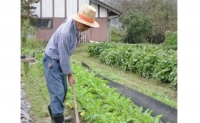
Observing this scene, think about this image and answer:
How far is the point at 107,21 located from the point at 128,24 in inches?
138

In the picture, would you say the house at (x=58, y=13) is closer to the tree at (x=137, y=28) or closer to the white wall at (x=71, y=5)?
the white wall at (x=71, y=5)

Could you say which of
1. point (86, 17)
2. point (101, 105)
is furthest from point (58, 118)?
point (86, 17)

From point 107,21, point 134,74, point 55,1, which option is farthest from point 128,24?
point 134,74

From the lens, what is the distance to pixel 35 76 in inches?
375

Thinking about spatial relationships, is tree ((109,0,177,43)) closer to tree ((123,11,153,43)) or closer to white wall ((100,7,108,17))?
tree ((123,11,153,43))

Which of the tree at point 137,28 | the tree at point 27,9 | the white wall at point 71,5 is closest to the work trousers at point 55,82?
the tree at point 27,9

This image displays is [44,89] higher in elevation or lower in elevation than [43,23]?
lower

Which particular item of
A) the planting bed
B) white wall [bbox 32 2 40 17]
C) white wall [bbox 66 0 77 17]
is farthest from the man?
white wall [bbox 66 0 77 17]

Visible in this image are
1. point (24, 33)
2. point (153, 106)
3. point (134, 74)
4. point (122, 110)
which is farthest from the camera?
point (24, 33)

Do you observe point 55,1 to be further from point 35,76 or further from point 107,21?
point 35,76

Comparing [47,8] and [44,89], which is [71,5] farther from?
[44,89]

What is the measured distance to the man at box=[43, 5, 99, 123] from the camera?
429 centimetres

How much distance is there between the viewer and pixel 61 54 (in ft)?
14.1

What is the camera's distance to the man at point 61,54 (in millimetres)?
4293
